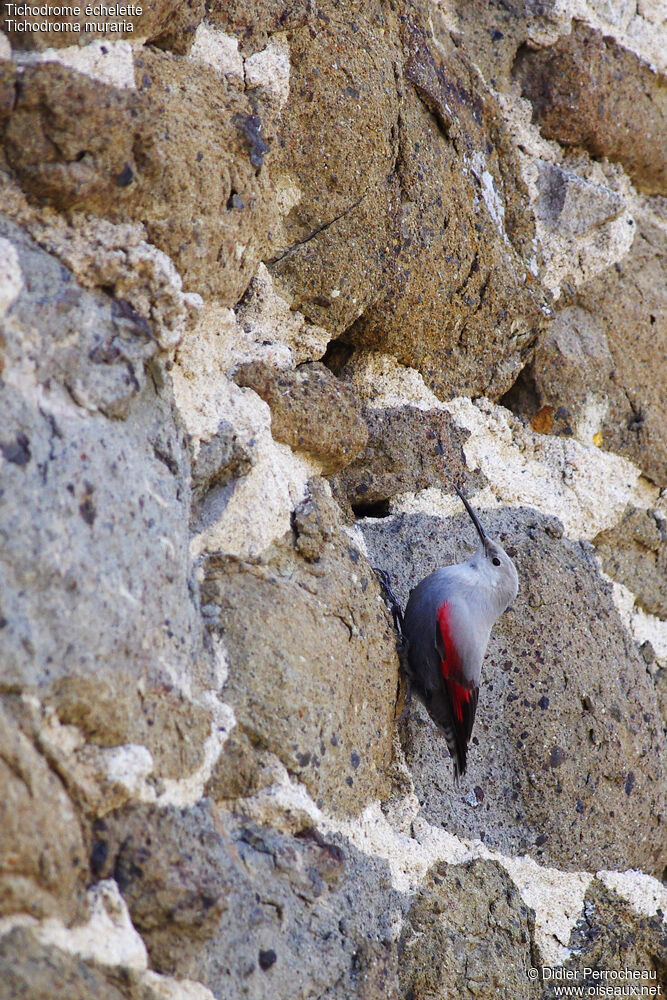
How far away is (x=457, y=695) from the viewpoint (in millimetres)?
2188

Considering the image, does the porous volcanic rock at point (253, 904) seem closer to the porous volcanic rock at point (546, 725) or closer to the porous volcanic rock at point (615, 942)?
the porous volcanic rock at point (546, 725)

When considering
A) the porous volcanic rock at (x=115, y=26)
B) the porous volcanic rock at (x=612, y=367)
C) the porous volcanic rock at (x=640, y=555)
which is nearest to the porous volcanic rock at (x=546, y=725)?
the porous volcanic rock at (x=640, y=555)

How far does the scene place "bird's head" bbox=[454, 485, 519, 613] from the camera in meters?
2.27

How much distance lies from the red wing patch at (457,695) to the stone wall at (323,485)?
0.05 meters

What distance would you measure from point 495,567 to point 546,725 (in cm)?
36

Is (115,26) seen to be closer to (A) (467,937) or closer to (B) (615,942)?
(A) (467,937)

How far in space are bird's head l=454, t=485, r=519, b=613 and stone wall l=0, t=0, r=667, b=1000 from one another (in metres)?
0.05

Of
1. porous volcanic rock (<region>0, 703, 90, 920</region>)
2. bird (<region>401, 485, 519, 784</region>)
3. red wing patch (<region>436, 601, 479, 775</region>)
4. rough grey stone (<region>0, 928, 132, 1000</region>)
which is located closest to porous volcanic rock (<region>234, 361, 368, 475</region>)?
bird (<region>401, 485, 519, 784</region>)

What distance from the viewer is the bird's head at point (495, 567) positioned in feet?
7.43

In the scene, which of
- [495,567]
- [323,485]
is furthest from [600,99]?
[323,485]

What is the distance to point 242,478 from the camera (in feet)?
5.97

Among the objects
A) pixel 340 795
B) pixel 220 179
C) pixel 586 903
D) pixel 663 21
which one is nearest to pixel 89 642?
pixel 340 795

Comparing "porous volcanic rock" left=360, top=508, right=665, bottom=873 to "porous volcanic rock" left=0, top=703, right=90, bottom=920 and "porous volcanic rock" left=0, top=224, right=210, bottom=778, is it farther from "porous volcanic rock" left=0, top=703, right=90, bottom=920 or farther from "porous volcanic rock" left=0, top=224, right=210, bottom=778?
"porous volcanic rock" left=0, top=703, right=90, bottom=920

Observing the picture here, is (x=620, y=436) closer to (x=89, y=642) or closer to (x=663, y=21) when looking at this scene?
(x=663, y=21)
